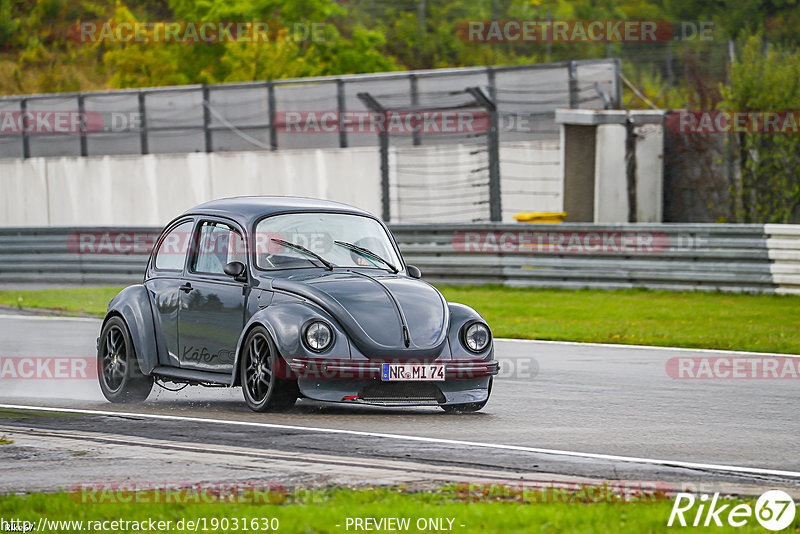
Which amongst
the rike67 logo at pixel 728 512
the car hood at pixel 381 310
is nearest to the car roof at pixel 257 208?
the car hood at pixel 381 310

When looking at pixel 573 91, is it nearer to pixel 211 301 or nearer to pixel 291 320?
pixel 211 301

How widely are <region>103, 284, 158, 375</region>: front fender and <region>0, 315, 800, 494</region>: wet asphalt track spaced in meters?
0.35

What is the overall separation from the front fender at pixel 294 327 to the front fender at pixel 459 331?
2.72 ft

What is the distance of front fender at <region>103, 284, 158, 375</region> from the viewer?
10.9m

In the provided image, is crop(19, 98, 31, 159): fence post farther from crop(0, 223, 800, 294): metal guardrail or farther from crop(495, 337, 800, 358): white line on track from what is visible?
crop(495, 337, 800, 358): white line on track

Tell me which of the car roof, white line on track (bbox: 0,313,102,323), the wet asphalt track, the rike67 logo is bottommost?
white line on track (bbox: 0,313,102,323)

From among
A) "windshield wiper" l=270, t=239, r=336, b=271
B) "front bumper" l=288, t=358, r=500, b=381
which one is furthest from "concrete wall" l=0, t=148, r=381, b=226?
"front bumper" l=288, t=358, r=500, b=381

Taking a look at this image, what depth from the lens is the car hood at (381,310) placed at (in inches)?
378

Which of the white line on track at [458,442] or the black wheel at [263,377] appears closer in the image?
the white line on track at [458,442]

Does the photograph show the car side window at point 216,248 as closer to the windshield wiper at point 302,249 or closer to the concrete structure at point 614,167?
the windshield wiper at point 302,249

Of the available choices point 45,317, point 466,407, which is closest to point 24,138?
point 45,317

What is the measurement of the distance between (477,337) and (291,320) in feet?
4.75

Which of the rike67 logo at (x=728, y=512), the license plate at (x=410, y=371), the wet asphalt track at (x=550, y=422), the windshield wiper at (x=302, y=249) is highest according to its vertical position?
the windshield wiper at (x=302, y=249)

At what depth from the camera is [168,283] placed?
1101 cm
